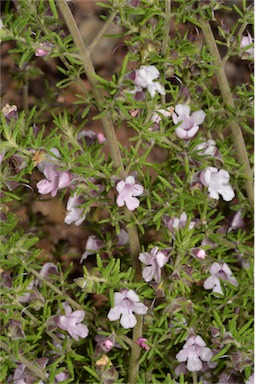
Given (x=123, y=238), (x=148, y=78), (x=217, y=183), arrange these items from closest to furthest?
(x=148, y=78), (x=217, y=183), (x=123, y=238)

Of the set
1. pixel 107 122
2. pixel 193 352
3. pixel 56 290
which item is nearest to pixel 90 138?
pixel 107 122

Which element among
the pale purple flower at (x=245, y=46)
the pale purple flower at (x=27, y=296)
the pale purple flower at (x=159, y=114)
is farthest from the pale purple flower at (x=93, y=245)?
the pale purple flower at (x=245, y=46)

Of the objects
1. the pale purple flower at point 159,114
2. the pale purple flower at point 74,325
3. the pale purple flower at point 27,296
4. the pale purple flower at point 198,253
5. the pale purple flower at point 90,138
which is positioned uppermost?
the pale purple flower at point 159,114

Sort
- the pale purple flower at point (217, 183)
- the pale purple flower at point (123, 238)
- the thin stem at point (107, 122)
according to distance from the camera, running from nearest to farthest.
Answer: the thin stem at point (107, 122), the pale purple flower at point (217, 183), the pale purple flower at point (123, 238)

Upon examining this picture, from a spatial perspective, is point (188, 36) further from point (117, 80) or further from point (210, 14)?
point (117, 80)

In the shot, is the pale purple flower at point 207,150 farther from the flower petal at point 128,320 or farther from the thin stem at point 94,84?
the flower petal at point 128,320

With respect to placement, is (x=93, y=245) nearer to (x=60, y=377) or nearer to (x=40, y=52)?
(x=60, y=377)

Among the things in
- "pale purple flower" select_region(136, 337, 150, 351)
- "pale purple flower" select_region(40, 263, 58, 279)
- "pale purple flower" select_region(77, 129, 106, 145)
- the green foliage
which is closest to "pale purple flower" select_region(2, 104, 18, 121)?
the green foliage

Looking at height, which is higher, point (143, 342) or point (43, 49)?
point (43, 49)
